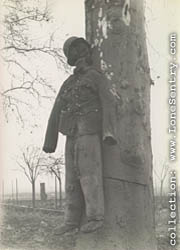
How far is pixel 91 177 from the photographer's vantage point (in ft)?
10.5

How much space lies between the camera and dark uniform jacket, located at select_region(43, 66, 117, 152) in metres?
3.23

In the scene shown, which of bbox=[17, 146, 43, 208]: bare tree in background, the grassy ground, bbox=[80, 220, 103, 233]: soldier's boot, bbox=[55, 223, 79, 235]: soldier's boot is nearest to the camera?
bbox=[80, 220, 103, 233]: soldier's boot

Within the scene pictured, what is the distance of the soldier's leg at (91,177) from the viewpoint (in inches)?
125

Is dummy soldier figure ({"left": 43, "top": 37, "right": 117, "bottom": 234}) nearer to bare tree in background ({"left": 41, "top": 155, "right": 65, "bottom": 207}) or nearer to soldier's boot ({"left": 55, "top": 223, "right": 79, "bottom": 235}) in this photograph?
soldier's boot ({"left": 55, "top": 223, "right": 79, "bottom": 235})

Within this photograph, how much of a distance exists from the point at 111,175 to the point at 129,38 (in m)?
0.81

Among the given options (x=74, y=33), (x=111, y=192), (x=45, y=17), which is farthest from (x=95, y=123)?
(x=45, y=17)

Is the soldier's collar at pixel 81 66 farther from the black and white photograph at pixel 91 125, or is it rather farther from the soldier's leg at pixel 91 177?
the soldier's leg at pixel 91 177

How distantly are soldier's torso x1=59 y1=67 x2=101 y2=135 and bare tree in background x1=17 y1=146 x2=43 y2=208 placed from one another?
71 centimetres

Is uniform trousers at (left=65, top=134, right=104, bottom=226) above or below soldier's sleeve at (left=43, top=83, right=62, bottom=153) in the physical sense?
below

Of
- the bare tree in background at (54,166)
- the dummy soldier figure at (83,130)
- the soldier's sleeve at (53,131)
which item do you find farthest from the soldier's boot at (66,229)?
the bare tree in background at (54,166)

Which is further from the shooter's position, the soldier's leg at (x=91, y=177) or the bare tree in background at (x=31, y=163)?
the bare tree in background at (x=31, y=163)

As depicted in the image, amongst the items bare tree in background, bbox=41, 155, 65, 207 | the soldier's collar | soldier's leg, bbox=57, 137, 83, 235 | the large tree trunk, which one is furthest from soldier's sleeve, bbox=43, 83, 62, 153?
bare tree in background, bbox=41, 155, 65, 207

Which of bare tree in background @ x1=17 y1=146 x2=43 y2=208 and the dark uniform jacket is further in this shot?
bare tree in background @ x1=17 y1=146 x2=43 y2=208

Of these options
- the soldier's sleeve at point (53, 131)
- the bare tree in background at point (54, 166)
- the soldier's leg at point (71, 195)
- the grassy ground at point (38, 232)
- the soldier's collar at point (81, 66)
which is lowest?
the grassy ground at point (38, 232)
